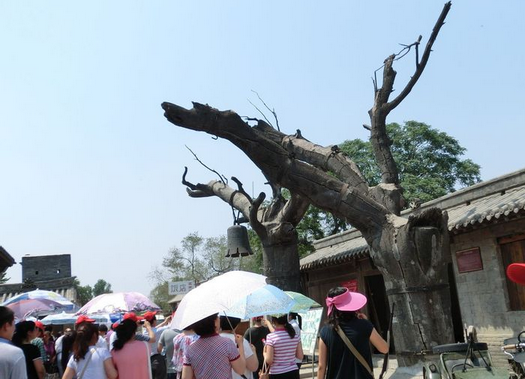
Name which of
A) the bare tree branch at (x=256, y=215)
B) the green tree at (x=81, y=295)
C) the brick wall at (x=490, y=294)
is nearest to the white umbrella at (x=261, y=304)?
the bare tree branch at (x=256, y=215)

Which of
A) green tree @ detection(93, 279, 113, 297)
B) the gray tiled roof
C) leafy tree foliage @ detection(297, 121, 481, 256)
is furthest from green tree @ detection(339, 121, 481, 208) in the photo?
green tree @ detection(93, 279, 113, 297)

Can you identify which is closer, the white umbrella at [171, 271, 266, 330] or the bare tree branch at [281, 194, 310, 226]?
the white umbrella at [171, 271, 266, 330]

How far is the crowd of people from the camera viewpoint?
14.1 feet

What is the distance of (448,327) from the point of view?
823 centimetres

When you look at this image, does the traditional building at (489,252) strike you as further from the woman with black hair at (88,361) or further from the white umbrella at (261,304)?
the woman with black hair at (88,361)

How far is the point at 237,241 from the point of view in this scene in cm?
1122

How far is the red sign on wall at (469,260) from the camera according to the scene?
11281 mm

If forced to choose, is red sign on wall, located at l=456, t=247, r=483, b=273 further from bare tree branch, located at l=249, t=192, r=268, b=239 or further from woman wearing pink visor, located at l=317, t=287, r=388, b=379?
woman wearing pink visor, located at l=317, t=287, r=388, b=379

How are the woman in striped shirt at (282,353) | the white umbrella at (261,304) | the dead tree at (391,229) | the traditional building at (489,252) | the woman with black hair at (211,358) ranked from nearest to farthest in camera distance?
1. the woman with black hair at (211,358)
2. the white umbrella at (261,304)
3. the woman in striped shirt at (282,353)
4. the dead tree at (391,229)
5. the traditional building at (489,252)

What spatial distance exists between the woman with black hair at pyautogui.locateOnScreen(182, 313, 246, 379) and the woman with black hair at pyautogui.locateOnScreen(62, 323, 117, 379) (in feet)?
4.33

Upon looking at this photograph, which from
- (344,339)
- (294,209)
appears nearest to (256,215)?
(294,209)

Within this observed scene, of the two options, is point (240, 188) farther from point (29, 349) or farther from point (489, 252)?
point (29, 349)

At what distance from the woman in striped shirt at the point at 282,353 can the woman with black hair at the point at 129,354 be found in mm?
1408

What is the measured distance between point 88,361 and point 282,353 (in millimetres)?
2143
